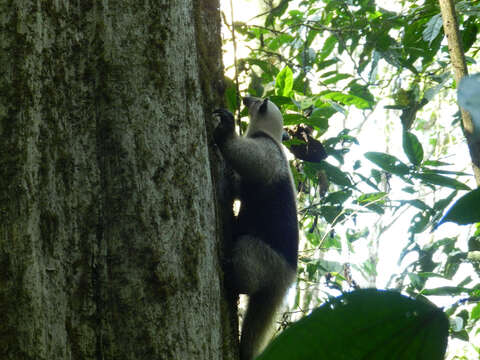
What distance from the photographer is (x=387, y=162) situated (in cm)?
292

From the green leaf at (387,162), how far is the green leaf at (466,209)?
2.44 metres

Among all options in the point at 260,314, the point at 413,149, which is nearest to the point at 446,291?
the point at 413,149

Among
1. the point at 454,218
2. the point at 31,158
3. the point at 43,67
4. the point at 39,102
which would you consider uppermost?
the point at 43,67

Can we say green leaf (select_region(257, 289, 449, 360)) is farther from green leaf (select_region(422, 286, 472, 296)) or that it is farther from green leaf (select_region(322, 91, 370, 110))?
green leaf (select_region(322, 91, 370, 110))

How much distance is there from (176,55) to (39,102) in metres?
0.55

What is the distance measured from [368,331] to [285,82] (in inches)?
151

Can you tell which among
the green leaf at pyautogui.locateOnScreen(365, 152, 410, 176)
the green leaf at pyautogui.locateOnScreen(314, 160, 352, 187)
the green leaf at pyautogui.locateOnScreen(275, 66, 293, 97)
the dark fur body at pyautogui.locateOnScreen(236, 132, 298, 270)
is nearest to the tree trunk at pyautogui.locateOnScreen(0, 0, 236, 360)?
the green leaf at pyautogui.locateOnScreen(365, 152, 410, 176)

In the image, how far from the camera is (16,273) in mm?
1645

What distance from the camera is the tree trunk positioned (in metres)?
1.67

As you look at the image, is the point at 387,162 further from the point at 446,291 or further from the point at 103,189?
the point at 103,189

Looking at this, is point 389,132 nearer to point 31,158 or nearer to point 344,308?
point 31,158

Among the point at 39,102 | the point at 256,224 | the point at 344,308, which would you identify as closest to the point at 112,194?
the point at 39,102

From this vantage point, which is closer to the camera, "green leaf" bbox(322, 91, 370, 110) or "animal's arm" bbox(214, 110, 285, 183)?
"animal's arm" bbox(214, 110, 285, 183)

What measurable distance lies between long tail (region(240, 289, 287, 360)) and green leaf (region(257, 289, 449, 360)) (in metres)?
2.78
